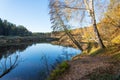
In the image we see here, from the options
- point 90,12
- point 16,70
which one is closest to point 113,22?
point 90,12

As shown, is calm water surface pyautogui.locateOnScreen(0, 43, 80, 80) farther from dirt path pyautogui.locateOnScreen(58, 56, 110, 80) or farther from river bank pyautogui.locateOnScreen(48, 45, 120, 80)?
river bank pyautogui.locateOnScreen(48, 45, 120, 80)

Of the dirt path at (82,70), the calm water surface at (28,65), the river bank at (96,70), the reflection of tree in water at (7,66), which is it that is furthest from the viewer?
the calm water surface at (28,65)

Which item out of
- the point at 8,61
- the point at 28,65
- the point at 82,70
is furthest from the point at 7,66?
the point at 82,70

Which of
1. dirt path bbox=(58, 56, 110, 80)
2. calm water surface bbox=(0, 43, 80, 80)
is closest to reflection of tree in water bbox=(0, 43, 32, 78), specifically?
calm water surface bbox=(0, 43, 80, 80)

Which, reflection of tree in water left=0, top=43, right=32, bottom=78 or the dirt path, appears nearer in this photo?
reflection of tree in water left=0, top=43, right=32, bottom=78

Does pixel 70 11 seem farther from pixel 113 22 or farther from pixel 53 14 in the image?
pixel 53 14

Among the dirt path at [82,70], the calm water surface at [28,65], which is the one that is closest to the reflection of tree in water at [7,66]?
the calm water surface at [28,65]

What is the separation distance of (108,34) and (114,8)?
5.91 m

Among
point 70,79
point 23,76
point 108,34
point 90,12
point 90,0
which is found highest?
point 90,0

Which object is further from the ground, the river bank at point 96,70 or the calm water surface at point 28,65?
the river bank at point 96,70

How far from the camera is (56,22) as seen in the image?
2323 centimetres

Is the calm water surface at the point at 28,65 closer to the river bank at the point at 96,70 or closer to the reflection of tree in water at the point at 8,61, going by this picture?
the reflection of tree in water at the point at 8,61

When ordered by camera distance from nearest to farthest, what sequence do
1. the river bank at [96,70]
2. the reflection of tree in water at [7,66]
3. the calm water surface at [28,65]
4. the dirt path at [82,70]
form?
the reflection of tree in water at [7,66]
the river bank at [96,70]
the dirt path at [82,70]
the calm water surface at [28,65]

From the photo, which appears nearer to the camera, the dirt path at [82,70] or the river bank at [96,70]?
the river bank at [96,70]
